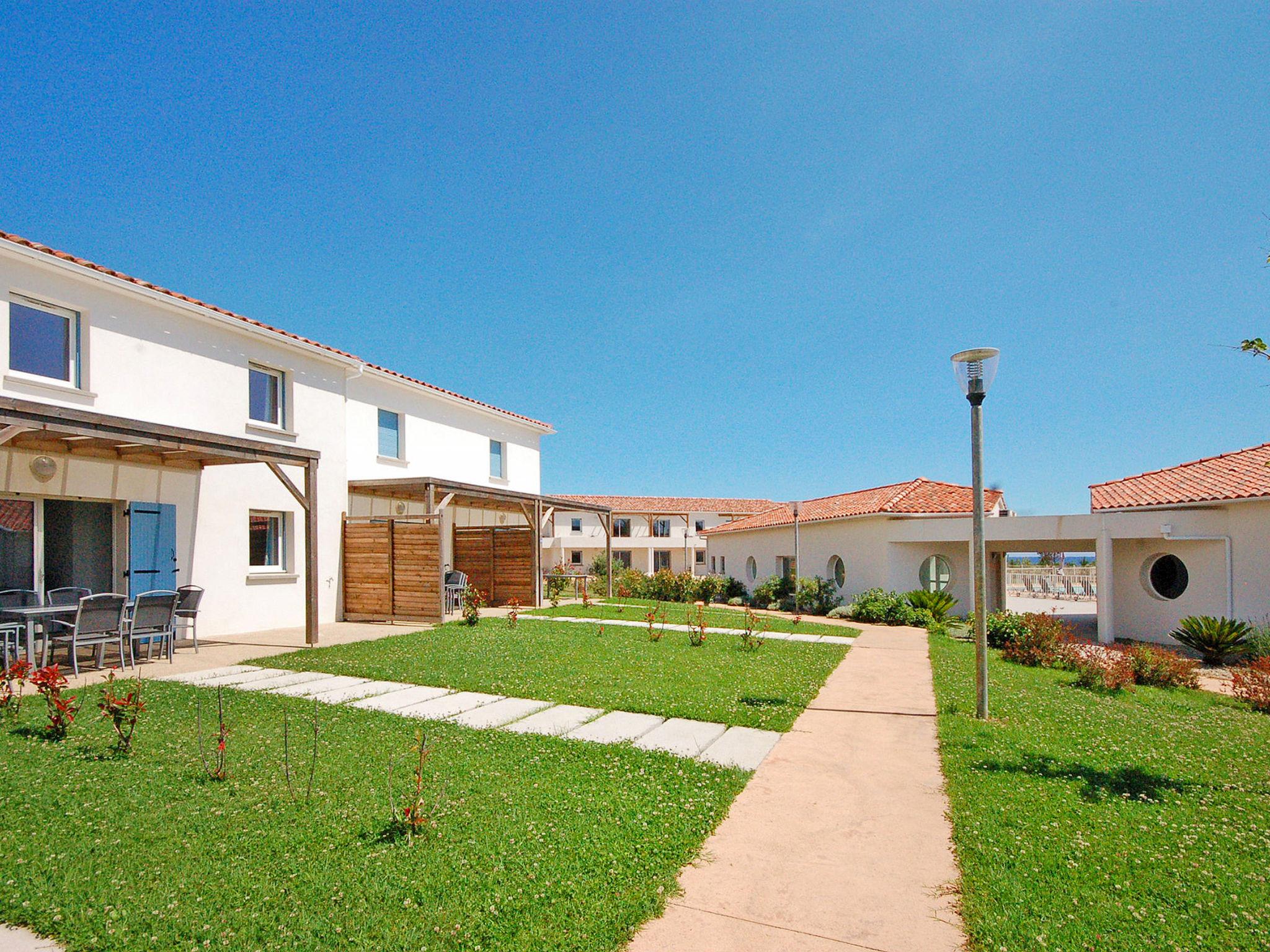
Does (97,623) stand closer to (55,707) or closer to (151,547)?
(151,547)

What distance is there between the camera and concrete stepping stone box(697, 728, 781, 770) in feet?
18.5

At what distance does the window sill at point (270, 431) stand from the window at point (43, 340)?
3127mm

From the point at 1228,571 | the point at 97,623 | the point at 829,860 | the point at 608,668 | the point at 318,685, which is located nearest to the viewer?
the point at 829,860

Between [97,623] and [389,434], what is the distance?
30.7 ft

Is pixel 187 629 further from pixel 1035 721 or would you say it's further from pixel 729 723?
pixel 1035 721

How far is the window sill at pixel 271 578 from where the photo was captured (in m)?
13.8

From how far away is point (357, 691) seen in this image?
8.22 m

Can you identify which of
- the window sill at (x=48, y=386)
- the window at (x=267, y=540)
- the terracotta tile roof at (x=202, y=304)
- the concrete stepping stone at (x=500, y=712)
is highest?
the terracotta tile roof at (x=202, y=304)

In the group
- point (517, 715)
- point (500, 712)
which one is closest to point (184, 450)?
point (500, 712)

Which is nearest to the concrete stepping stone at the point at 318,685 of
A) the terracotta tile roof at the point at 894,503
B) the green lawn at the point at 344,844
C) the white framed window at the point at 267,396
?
the green lawn at the point at 344,844

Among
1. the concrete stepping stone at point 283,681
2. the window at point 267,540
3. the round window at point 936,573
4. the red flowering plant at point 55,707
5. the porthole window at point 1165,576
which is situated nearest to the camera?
the red flowering plant at point 55,707

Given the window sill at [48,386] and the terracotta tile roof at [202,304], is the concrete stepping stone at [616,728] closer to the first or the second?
the window sill at [48,386]

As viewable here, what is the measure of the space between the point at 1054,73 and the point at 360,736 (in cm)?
1349

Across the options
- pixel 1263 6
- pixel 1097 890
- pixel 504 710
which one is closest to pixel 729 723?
pixel 504 710
